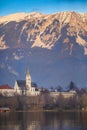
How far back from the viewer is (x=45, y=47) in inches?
3922

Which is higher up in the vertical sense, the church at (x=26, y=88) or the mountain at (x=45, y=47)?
the mountain at (x=45, y=47)

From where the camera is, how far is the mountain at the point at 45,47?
310 feet

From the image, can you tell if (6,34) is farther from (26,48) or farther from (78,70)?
(78,70)

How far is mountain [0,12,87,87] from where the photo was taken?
94562 millimetres

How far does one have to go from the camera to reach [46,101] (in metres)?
53.8

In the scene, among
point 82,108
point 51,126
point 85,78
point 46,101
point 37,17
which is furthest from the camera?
point 37,17

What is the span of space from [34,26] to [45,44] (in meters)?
4.03

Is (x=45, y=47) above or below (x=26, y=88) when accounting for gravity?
above

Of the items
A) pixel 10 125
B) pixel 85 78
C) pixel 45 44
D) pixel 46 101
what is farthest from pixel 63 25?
pixel 10 125

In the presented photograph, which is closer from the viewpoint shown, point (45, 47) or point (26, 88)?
point (26, 88)

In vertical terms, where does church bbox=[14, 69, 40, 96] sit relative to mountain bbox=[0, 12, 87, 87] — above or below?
below

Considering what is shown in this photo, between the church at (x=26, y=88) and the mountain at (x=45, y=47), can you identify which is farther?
the mountain at (x=45, y=47)

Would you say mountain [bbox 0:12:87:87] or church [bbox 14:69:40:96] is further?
mountain [bbox 0:12:87:87]

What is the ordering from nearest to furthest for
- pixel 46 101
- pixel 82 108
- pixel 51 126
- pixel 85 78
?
pixel 51 126, pixel 82 108, pixel 46 101, pixel 85 78
